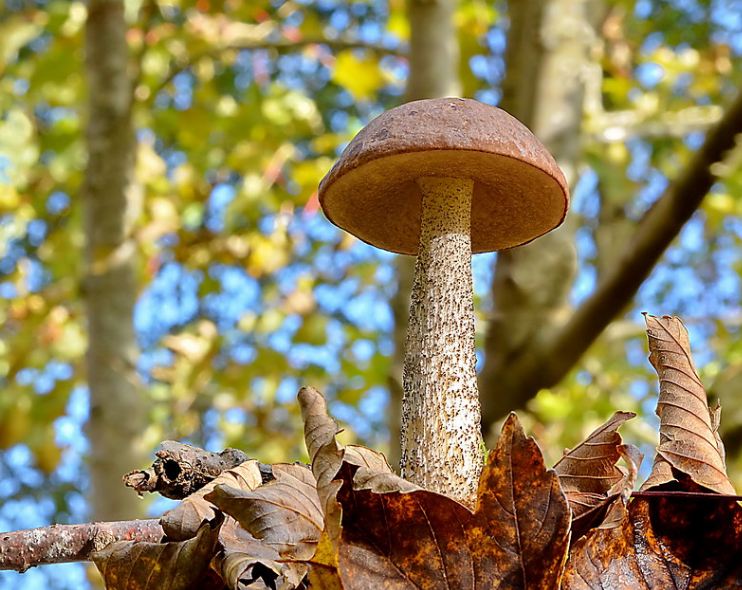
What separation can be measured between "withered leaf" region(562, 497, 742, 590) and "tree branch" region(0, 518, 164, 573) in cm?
43

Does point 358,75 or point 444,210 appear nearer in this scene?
point 444,210

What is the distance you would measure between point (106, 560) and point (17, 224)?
3.69 metres

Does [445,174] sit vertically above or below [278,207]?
below

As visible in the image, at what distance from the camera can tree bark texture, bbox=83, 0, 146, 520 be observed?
280cm

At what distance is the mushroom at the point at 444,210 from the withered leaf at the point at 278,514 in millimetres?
182

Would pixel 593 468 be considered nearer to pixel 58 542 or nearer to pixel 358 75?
pixel 58 542

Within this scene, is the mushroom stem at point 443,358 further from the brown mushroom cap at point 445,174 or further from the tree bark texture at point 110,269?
the tree bark texture at point 110,269

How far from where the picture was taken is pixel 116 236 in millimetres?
3008

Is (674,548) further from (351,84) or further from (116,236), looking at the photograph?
(351,84)

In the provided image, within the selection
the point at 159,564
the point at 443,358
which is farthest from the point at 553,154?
the point at 159,564

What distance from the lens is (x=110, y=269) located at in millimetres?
2977

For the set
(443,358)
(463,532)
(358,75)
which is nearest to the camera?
(463,532)

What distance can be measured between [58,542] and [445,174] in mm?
633

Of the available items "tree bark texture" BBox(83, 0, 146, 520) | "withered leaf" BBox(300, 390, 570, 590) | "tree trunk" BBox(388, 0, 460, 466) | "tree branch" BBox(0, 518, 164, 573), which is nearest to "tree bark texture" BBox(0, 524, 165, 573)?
"tree branch" BBox(0, 518, 164, 573)
